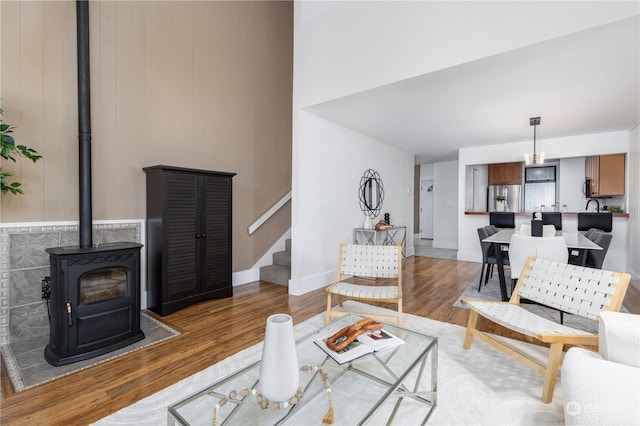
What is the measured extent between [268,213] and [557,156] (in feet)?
17.8

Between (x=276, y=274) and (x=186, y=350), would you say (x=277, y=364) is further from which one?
(x=276, y=274)

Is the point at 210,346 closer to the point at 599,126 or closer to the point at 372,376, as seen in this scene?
the point at 372,376

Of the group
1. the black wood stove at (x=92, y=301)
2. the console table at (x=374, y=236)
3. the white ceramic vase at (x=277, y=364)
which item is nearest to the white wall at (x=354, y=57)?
the console table at (x=374, y=236)

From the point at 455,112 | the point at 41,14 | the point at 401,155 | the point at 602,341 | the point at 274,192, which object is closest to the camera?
the point at 602,341

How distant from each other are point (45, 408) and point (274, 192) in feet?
12.5

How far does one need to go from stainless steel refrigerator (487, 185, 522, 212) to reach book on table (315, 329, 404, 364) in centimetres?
646

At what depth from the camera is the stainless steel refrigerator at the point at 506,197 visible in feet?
22.1

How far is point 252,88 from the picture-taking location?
4730mm

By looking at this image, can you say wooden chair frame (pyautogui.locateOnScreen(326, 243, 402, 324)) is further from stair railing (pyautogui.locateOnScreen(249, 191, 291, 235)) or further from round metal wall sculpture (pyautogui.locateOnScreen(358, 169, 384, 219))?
round metal wall sculpture (pyautogui.locateOnScreen(358, 169, 384, 219))

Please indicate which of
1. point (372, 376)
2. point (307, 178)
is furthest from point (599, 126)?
point (372, 376)

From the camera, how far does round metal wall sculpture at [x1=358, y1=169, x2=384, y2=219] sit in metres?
5.29

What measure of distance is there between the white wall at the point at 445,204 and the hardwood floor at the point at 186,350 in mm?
3907

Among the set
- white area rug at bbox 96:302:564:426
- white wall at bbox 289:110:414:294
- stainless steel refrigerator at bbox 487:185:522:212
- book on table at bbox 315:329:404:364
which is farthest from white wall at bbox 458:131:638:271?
book on table at bbox 315:329:404:364

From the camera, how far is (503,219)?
217 inches
